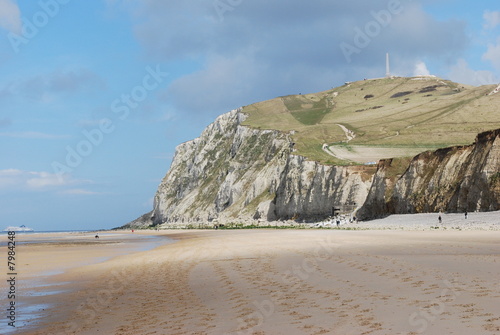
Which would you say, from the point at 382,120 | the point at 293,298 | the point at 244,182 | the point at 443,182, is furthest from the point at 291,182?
the point at 293,298

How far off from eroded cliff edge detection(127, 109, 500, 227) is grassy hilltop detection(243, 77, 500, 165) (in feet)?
17.0

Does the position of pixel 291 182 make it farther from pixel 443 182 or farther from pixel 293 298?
pixel 293 298

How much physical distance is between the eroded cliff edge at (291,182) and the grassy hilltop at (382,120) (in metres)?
5.18

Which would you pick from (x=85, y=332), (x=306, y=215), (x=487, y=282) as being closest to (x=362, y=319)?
(x=487, y=282)

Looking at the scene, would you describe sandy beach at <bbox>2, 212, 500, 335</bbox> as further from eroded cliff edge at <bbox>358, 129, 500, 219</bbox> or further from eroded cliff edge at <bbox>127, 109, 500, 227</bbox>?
eroded cliff edge at <bbox>127, 109, 500, 227</bbox>

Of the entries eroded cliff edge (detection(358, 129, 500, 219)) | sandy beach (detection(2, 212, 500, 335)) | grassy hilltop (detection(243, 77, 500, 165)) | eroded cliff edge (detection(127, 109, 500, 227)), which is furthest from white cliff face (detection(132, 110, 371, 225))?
sandy beach (detection(2, 212, 500, 335))

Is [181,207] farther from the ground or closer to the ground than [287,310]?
farther from the ground

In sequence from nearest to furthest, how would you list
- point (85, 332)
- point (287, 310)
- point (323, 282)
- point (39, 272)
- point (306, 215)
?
point (85, 332) < point (287, 310) < point (323, 282) < point (39, 272) < point (306, 215)

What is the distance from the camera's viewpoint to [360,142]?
10194cm

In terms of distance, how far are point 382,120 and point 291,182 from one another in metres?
65.2

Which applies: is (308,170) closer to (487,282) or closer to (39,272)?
(39,272)

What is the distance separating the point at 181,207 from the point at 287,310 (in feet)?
396

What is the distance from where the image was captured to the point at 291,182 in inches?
3162

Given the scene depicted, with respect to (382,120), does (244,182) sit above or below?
below
